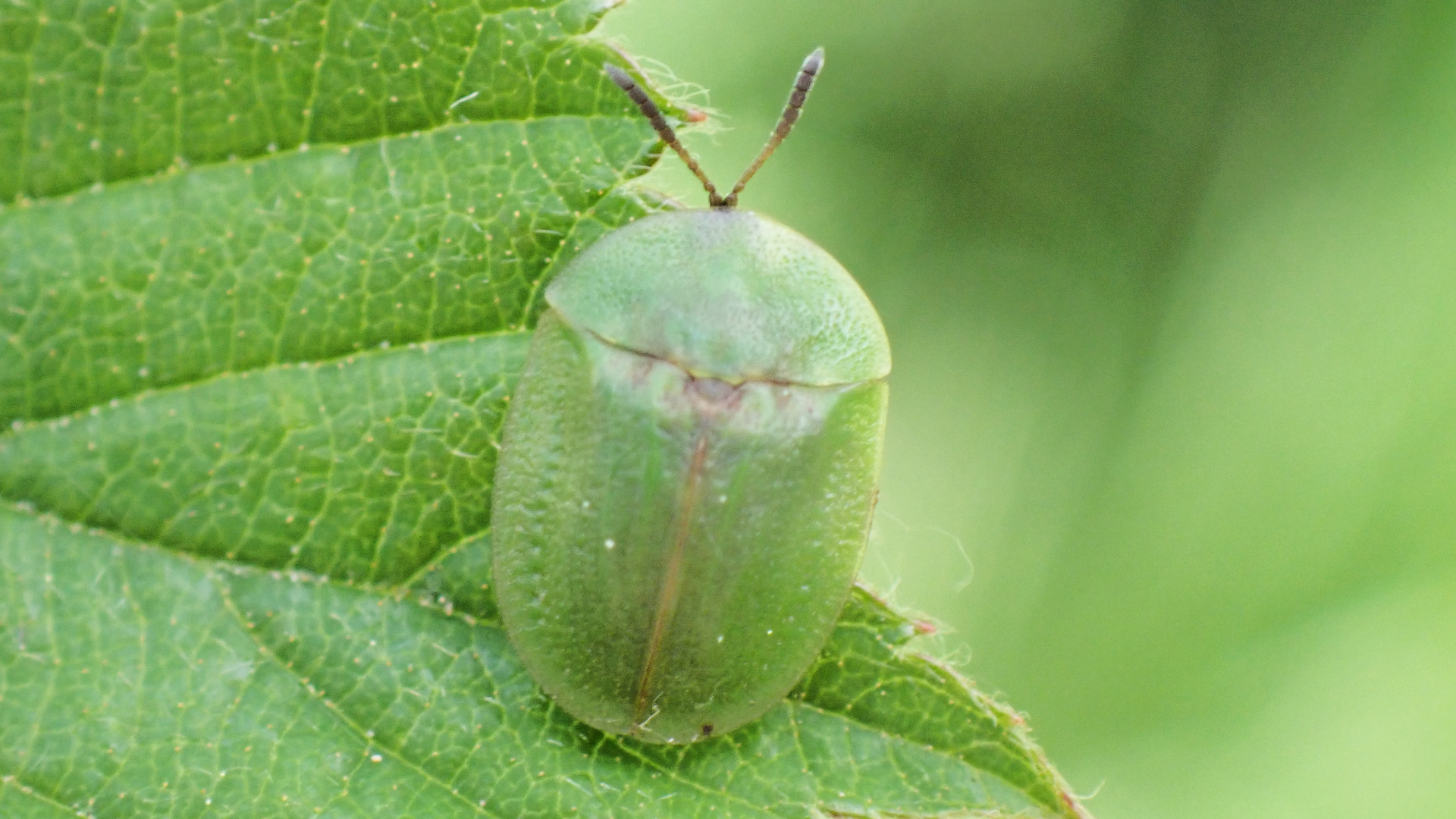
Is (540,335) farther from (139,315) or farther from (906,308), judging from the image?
(906,308)

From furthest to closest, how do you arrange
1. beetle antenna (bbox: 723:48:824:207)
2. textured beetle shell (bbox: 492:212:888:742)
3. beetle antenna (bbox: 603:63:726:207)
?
beetle antenna (bbox: 723:48:824:207)
beetle antenna (bbox: 603:63:726:207)
textured beetle shell (bbox: 492:212:888:742)

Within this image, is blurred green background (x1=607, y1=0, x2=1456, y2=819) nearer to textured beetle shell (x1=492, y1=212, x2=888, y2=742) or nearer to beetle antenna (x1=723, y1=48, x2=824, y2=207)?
beetle antenna (x1=723, y1=48, x2=824, y2=207)

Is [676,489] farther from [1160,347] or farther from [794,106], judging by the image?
[1160,347]

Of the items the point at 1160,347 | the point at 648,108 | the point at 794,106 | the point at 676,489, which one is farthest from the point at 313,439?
the point at 1160,347

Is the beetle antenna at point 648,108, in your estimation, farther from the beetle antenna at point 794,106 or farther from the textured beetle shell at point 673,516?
the textured beetle shell at point 673,516

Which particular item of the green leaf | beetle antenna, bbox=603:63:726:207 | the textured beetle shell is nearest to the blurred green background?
beetle antenna, bbox=603:63:726:207

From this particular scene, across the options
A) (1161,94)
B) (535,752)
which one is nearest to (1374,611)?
(1161,94)
